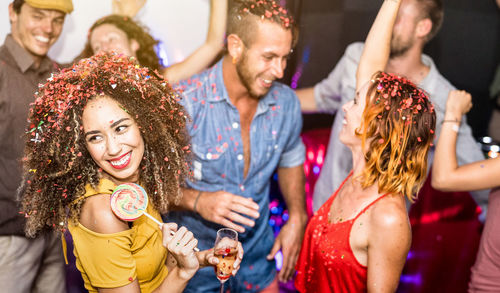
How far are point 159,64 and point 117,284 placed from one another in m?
1.04

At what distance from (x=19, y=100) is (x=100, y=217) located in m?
0.60

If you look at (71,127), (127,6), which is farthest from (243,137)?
(71,127)

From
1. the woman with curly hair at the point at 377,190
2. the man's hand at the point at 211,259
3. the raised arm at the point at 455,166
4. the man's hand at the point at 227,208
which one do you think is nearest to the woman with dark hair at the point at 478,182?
the raised arm at the point at 455,166

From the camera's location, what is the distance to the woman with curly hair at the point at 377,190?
5.40ft

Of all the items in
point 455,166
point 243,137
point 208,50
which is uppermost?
point 208,50

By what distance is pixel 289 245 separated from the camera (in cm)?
234

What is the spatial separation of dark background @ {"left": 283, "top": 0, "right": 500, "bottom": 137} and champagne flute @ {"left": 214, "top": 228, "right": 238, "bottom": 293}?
1.49m

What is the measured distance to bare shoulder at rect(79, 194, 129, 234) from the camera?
145 centimetres

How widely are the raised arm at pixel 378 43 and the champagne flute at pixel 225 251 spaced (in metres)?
0.94

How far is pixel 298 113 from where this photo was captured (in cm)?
241

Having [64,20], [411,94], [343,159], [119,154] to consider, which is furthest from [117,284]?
[343,159]

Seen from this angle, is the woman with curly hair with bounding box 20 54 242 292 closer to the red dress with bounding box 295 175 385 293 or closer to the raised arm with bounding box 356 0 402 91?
the red dress with bounding box 295 175 385 293

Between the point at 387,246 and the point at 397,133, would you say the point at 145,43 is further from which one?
the point at 387,246

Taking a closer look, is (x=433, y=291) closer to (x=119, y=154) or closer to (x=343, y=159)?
(x=343, y=159)
